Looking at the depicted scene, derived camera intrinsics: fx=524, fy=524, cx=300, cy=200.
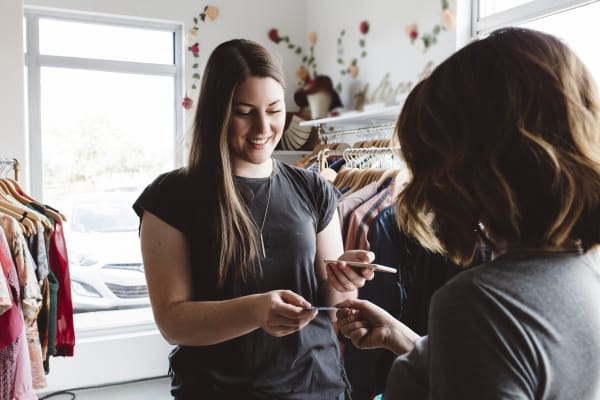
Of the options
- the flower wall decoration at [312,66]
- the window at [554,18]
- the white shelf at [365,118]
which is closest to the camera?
the window at [554,18]

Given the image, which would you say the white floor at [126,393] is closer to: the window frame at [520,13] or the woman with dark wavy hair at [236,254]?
the woman with dark wavy hair at [236,254]

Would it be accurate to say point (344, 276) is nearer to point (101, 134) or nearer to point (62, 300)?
point (62, 300)

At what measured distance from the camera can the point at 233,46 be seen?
1212mm

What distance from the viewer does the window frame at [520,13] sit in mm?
2201

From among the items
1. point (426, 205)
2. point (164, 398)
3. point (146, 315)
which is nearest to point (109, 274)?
point (146, 315)

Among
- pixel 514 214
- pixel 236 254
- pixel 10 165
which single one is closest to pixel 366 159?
pixel 236 254

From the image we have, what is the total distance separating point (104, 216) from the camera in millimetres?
3705

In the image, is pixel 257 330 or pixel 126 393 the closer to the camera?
pixel 257 330

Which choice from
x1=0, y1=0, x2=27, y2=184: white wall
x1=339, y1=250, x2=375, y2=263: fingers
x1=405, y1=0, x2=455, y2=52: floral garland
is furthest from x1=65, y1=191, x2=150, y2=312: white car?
x1=339, y1=250, x2=375, y2=263: fingers

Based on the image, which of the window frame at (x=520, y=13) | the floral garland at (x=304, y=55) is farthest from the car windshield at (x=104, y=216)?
the window frame at (x=520, y=13)

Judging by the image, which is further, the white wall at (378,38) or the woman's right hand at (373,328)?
the white wall at (378,38)

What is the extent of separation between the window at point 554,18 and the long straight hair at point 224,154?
1.37 metres

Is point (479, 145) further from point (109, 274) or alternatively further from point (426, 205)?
point (109, 274)

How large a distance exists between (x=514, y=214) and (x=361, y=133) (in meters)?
2.41
